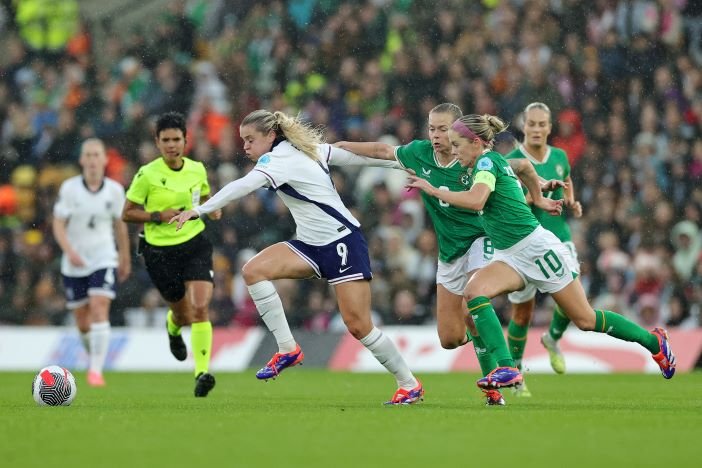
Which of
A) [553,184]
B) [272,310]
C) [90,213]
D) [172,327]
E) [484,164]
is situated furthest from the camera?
[90,213]

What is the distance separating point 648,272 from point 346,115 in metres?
5.40

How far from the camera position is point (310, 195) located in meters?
9.65

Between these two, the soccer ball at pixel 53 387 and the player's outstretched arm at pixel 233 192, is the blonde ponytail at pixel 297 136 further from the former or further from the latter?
the soccer ball at pixel 53 387

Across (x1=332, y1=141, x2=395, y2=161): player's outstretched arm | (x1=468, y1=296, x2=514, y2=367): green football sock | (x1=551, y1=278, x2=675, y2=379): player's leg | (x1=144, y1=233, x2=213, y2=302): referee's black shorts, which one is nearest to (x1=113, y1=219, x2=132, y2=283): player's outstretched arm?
(x1=144, y1=233, x2=213, y2=302): referee's black shorts

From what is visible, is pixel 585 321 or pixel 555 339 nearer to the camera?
pixel 585 321

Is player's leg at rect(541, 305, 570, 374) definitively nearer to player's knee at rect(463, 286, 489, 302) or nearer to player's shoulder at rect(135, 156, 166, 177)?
player's knee at rect(463, 286, 489, 302)

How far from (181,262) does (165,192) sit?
2.09 feet

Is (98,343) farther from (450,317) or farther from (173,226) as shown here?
(450,317)

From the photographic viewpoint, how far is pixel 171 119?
11.6 m

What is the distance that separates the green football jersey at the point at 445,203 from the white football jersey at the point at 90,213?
529 cm

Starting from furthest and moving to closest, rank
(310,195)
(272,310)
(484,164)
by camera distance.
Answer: (272,310)
(310,195)
(484,164)

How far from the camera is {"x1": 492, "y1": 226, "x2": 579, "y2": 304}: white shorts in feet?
30.9

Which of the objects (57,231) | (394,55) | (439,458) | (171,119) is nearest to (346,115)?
(394,55)

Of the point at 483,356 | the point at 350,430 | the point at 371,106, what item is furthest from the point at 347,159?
the point at 371,106
